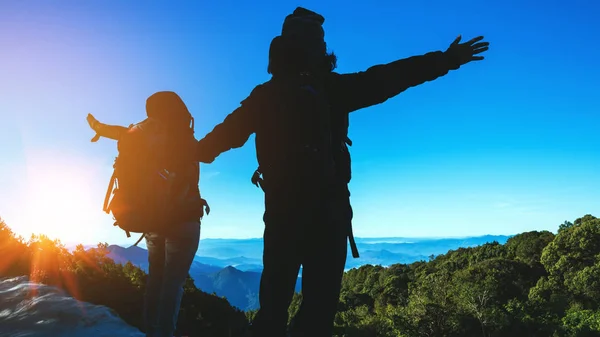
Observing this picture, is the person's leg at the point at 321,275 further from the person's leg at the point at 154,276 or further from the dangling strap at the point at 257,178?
the person's leg at the point at 154,276

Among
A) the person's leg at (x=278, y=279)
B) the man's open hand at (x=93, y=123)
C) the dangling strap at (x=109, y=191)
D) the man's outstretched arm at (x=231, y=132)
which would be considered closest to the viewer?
the person's leg at (x=278, y=279)

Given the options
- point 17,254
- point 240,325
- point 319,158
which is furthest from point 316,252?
point 17,254

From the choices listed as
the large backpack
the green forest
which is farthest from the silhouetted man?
the green forest

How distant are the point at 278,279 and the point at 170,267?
5.42 ft

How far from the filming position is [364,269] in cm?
8031

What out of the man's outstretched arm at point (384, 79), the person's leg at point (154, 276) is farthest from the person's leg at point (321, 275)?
the person's leg at point (154, 276)

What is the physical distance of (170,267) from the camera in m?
3.26

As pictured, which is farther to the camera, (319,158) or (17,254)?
(17,254)

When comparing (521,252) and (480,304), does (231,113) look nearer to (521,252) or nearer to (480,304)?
(480,304)

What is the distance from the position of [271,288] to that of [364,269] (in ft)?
270

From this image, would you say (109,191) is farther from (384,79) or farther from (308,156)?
(384,79)

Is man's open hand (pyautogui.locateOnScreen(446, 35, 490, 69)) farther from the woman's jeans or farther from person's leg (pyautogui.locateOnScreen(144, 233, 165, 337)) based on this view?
person's leg (pyautogui.locateOnScreen(144, 233, 165, 337))

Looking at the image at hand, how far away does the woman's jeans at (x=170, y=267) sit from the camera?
326 centimetres

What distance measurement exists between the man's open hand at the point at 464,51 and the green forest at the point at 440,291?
6.01 meters
